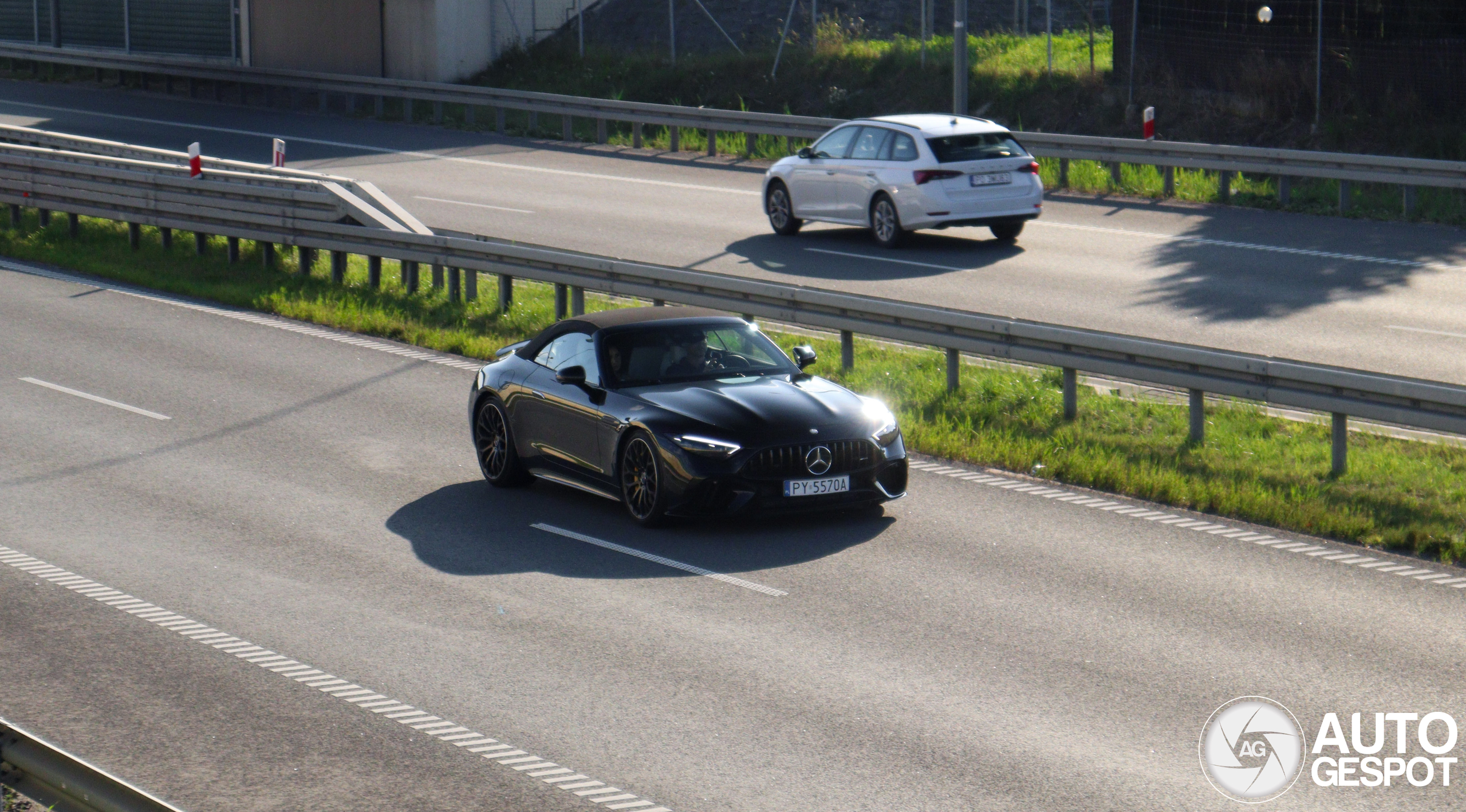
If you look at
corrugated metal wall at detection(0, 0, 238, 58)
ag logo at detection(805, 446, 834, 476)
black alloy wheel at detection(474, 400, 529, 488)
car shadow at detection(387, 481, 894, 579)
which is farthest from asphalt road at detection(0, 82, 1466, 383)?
corrugated metal wall at detection(0, 0, 238, 58)

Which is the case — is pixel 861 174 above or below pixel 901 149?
below

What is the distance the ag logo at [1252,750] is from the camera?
686cm

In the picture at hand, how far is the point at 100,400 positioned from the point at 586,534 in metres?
6.24

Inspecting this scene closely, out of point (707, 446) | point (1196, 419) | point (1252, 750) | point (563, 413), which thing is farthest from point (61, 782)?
point (1196, 419)

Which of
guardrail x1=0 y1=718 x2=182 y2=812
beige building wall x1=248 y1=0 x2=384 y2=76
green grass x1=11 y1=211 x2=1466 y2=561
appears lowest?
green grass x1=11 y1=211 x2=1466 y2=561

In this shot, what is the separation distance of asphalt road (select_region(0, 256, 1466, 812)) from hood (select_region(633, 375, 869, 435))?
699 millimetres

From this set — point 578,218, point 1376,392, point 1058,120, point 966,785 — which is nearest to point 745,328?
point 1376,392

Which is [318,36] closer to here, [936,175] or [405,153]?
[405,153]

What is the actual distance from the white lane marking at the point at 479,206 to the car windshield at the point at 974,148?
654 cm

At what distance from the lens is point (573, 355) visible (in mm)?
12336

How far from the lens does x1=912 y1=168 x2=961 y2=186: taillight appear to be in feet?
74.0

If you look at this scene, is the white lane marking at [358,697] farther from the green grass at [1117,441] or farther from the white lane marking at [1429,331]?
the white lane marking at [1429,331]

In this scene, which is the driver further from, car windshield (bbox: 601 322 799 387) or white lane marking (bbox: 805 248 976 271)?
white lane marking (bbox: 805 248 976 271)

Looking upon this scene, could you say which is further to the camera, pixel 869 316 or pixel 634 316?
pixel 869 316
